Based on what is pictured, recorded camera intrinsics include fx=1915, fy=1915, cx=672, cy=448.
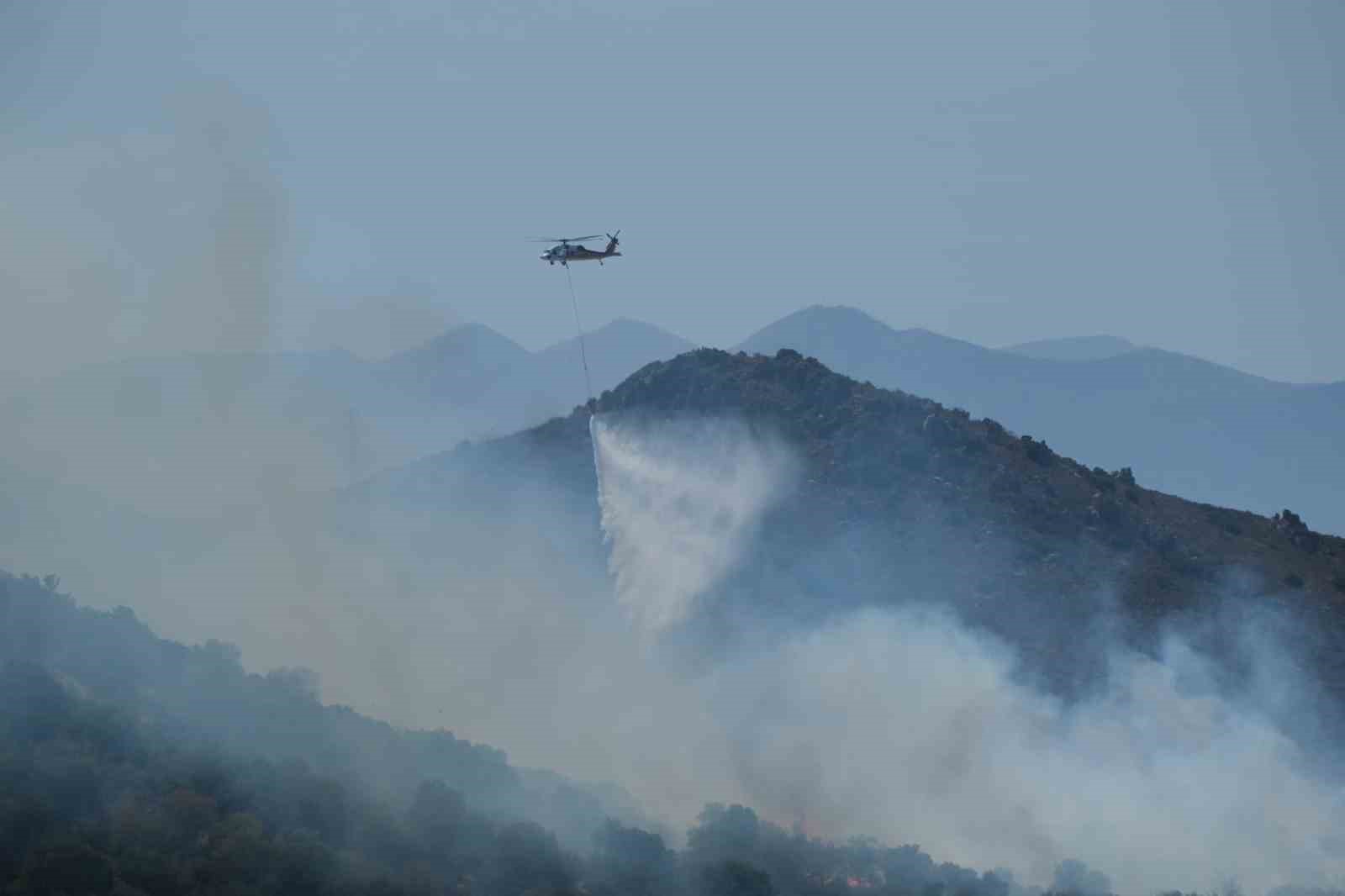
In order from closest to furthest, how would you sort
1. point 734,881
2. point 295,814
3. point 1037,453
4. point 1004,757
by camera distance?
point 734,881 < point 295,814 < point 1004,757 < point 1037,453

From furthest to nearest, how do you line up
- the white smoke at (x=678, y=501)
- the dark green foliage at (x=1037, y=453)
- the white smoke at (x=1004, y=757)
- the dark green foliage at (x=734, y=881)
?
the dark green foliage at (x=1037, y=453)
the white smoke at (x=678, y=501)
the white smoke at (x=1004, y=757)
the dark green foliage at (x=734, y=881)

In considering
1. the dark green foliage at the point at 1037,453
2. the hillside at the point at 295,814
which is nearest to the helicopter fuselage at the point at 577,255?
the hillside at the point at 295,814

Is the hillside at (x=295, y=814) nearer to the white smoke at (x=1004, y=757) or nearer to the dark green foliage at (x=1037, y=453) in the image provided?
the white smoke at (x=1004, y=757)

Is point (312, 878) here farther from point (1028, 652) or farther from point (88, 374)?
point (88, 374)

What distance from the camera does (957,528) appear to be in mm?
126812

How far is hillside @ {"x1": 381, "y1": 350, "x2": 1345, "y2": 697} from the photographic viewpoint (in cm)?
11694

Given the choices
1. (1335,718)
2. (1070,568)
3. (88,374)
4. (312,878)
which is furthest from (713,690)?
(88,374)

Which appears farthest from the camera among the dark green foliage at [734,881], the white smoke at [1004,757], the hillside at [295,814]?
the white smoke at [1004,757]

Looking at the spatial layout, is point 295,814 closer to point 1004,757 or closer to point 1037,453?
point 1004,757

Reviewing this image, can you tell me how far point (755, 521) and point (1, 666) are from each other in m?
53.6

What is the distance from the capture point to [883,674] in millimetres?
106375

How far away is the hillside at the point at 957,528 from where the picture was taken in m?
117

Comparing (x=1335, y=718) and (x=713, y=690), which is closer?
(x=1335, y=718)

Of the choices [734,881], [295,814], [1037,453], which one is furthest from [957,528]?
[295,814]
